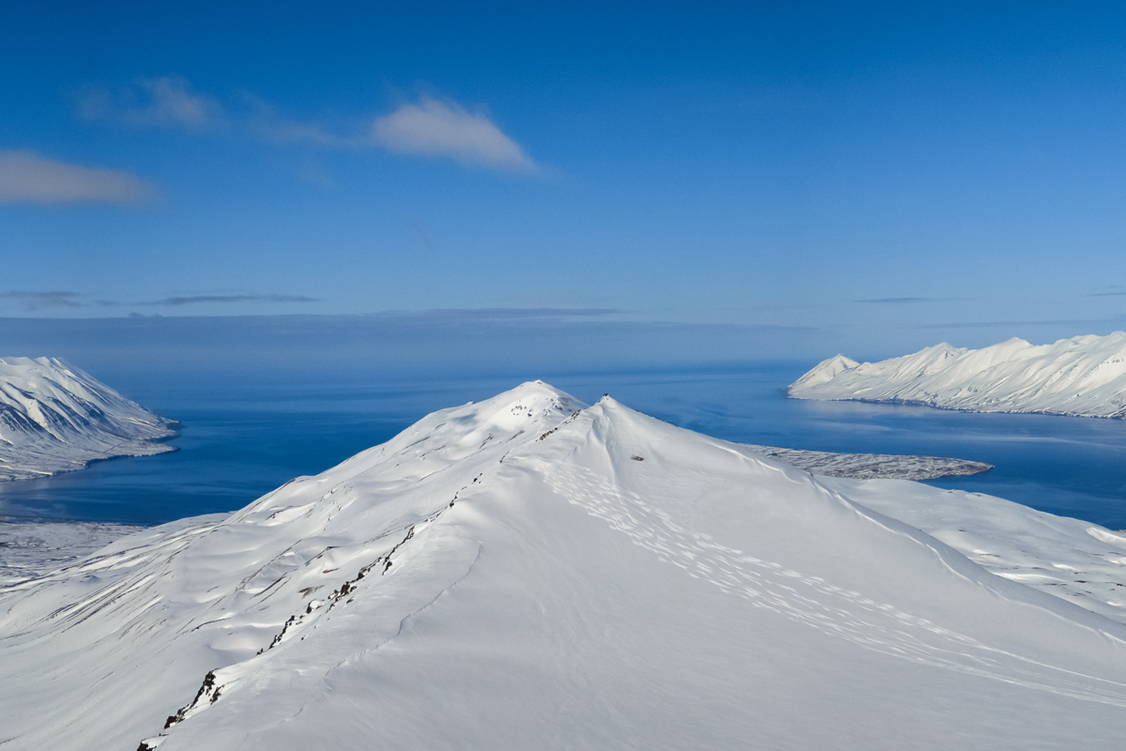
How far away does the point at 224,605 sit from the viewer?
28219 millimetres

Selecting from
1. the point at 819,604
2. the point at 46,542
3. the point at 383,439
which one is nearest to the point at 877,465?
the point at 383,439

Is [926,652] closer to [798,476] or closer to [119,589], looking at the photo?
[798,476]

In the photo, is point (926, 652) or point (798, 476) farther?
point (798, 476)

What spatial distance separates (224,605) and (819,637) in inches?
907

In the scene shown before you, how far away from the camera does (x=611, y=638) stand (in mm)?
13805

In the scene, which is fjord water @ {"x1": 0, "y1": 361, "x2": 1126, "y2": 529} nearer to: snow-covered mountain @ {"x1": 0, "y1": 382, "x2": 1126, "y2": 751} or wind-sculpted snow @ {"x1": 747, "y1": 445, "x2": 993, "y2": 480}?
wind-sculpted snow @ {"x1": 747, "y1": 445, "x2": 993, "y2": 480}

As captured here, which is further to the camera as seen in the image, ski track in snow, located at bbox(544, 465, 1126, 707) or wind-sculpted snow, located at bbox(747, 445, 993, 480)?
wind-sculpted snow, located at bbox(747, 445, 993, 480)

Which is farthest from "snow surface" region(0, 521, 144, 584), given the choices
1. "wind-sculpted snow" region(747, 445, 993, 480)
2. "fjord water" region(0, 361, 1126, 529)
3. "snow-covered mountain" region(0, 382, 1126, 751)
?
"wind-sculpted snow" region(747, 445, 993, 480)

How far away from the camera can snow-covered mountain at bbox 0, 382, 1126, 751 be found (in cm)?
1019

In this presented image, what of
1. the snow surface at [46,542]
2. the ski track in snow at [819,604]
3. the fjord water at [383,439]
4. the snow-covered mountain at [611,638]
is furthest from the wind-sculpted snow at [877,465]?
the ski track in snow at [819,604]

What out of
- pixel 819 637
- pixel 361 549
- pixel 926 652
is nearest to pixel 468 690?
pixel 819 637

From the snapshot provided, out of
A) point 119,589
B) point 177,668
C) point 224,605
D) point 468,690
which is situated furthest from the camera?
point 119,589

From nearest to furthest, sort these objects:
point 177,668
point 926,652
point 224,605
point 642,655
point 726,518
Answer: point 642,655 → point 926,652 → point 177,668 → point 726,518 → point 224,605

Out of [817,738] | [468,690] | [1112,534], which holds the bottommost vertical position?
[1112,534]
